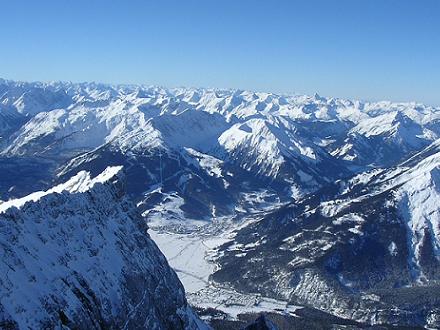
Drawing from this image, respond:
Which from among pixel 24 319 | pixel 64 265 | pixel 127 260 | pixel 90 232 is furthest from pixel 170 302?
pixel 24 319

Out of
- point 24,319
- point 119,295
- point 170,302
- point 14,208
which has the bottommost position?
point 170,302

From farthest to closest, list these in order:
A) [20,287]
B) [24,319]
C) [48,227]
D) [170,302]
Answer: [170,302] < [48,227] < [20,287] < [24,319]

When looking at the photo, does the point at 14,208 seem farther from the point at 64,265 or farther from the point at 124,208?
the point at 124,208

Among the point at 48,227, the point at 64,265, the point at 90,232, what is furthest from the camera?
the point at 90,232

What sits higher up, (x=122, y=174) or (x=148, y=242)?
(x=122, y=174)

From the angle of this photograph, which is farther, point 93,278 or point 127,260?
point 127,260

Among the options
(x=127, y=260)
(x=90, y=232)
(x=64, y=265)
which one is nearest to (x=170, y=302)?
(x=127, y=260)
